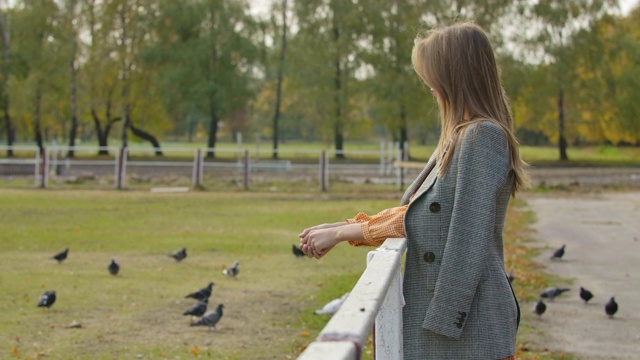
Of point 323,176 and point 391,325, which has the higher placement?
point 391,325

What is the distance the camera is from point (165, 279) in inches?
469

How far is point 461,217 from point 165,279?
9.31 metres

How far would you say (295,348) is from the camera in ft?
26.6

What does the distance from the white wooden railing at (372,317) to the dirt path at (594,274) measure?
5.20m

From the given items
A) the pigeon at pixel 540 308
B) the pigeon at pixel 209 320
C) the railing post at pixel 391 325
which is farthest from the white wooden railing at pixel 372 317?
the pigeon at pixel 540 308

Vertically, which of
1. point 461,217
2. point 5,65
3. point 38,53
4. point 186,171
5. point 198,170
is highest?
point 38,53

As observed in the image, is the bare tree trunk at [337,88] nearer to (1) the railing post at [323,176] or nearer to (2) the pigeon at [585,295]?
(1) the railing post at [323,176]

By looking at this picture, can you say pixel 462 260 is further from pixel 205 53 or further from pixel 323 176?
pixel 205 53

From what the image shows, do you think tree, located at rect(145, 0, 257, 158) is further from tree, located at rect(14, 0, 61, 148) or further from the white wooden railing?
the white wooden railing

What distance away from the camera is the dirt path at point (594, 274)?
859 cm

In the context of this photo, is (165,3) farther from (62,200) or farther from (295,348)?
(295,348)

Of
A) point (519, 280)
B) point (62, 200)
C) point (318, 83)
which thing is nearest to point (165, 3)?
point (318, 83)

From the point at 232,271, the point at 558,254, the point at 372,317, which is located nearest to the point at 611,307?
the point at 558,254

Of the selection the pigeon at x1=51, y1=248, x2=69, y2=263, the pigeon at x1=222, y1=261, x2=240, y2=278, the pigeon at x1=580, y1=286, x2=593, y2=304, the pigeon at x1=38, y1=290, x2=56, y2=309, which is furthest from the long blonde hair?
the pigeon at x1=51, y1=248, x2=69, y2=263
